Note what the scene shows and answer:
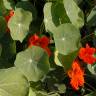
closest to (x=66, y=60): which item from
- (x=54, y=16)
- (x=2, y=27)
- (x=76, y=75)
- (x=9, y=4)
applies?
(x=76, y=75)

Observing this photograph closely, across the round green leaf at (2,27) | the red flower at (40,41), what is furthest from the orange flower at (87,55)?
the round green leaf at (2,27)

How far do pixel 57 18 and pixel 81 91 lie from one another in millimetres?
521

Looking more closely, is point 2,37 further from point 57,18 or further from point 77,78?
point 77,78

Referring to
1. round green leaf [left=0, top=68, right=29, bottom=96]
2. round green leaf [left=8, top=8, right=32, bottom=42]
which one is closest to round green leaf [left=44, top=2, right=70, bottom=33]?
round green leaf [left=8, top=8, right=32, bottom=42]

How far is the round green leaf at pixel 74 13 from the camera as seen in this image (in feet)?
9.53

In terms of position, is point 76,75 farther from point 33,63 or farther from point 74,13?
point 74,13

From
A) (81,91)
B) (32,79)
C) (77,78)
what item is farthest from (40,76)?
(81,91)

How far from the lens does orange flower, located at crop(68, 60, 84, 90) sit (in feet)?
9.04

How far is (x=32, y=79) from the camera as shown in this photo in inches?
108

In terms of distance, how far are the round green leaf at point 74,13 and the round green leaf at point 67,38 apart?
3.6 inches

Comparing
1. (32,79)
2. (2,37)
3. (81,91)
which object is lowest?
(81,91)

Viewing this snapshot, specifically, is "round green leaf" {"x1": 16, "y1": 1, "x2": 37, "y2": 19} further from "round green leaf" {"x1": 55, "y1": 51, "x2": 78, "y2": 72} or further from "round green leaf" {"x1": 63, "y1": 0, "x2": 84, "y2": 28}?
"round green leaf" {"x1": 55, "y1": 51, "x2": 78, "y2": 72}

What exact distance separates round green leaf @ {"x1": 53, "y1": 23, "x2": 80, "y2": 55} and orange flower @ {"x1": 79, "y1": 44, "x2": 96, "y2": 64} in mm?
45

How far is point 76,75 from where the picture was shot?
2.77 metres
